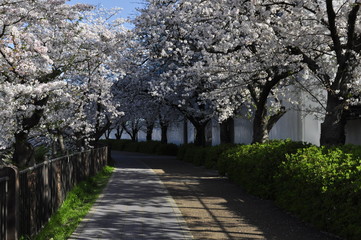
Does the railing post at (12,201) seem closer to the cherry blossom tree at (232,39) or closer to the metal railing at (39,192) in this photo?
the metal railing at (39,192)

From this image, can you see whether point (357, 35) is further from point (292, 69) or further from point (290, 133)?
point (290, 133)

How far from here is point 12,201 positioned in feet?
21.0

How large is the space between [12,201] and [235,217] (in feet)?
15.6

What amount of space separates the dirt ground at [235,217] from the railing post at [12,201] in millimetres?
2810

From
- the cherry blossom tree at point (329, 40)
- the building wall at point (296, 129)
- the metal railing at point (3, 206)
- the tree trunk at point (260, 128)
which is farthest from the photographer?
the building wall at point (296, 129)

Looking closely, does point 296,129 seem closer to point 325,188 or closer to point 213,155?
point 213,155

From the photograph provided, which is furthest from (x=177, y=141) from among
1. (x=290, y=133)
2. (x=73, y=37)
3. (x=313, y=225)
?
(x=313, y=225)

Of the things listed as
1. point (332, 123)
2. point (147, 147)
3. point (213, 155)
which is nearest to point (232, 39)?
point (332, 123)

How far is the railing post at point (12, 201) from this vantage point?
627cm

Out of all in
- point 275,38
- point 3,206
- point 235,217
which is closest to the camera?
point 3,206

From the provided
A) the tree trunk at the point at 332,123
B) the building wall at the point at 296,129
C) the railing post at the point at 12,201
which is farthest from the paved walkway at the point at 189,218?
the building wall at the point at 296,129

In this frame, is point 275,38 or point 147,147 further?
point 147,147

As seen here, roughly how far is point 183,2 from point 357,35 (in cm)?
457

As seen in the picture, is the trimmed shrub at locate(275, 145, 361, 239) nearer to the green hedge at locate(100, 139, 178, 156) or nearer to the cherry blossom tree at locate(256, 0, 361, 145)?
the cherry blossom tree at locate(256, 0, 361, 145)
